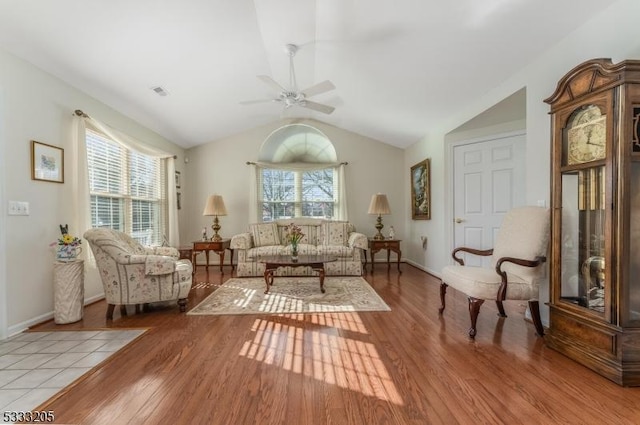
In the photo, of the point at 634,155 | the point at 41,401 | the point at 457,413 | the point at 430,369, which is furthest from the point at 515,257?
the point at 41,401

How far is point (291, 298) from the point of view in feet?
11.9

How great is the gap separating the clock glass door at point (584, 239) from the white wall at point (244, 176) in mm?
4049

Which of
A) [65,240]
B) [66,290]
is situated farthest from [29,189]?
[66,290]

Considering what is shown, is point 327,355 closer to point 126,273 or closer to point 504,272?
point 504,272

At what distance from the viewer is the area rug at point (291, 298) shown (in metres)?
3.20

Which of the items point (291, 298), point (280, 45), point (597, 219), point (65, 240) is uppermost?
point (280, 45)

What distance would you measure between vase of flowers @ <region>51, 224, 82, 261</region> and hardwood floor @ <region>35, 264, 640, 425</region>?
2.14ft

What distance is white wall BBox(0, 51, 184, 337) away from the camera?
2561 mm

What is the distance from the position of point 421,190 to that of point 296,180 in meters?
2.51

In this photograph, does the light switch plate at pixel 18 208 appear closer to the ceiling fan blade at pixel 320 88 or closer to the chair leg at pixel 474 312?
the ceiling fan blade at pixel 320 88


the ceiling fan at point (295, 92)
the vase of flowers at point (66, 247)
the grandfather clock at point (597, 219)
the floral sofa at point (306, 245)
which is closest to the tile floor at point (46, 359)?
the vase of flowers at point (66, 247)

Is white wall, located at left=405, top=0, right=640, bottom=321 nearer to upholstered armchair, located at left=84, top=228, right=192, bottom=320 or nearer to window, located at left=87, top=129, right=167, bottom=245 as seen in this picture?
upholstered armchair, located at left=84, top=228, right=192, bottom=320

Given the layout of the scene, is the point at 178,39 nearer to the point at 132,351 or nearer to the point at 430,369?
the point at 132,351

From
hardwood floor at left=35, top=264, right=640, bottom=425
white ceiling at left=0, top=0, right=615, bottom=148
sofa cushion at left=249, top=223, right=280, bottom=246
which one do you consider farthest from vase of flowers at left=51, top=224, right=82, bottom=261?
sofa cushion at left=249, top=223, right=280, bottom=246
